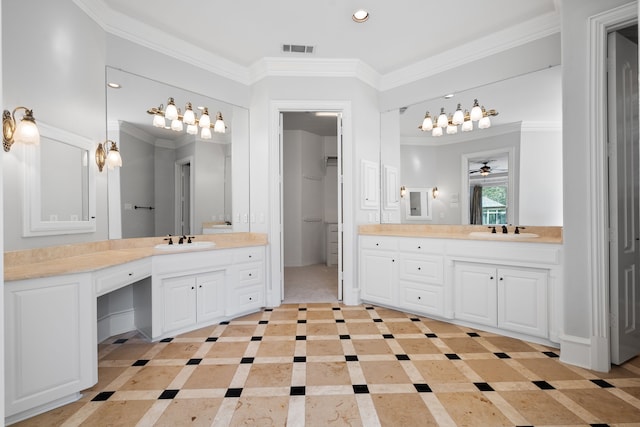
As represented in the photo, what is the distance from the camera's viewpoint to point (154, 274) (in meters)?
2.76

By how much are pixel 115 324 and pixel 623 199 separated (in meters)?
4.17

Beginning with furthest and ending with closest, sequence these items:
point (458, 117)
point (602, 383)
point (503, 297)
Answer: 1. point (458, 117)
2. point (503, 297)
3. point (602, 383)

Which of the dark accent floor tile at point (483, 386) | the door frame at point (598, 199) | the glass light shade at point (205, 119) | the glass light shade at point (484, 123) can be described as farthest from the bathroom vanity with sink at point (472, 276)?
the glass light shade at point (205, 119)

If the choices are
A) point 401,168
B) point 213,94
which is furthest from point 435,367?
point 213,94

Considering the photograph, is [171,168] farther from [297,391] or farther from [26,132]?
[297,391]

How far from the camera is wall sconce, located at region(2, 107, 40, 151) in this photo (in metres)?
2.04

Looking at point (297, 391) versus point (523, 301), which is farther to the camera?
point (523, 301)

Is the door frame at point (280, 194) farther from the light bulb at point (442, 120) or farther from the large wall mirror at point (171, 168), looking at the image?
the light bulb at point (442, 120)

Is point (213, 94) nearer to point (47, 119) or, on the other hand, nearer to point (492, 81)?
point (47, 119)

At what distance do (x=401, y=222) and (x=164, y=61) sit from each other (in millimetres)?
3086

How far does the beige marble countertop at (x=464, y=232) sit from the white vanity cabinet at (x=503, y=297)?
25 centimetres

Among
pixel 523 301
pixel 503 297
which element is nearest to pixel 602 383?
pixel 523 301

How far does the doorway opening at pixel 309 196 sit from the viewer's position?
6.11 metres

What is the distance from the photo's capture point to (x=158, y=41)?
3242 mm
